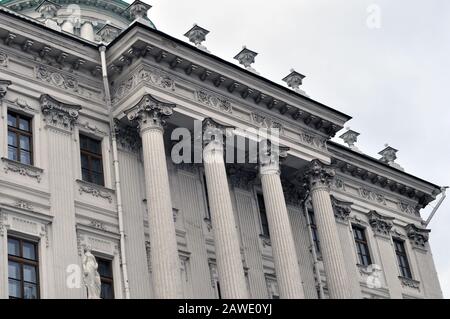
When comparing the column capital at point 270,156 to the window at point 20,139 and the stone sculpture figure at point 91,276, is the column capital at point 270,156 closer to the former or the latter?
the stone sculpture figure at point 91,276

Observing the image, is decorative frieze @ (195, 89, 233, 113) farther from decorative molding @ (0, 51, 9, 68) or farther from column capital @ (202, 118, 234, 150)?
decorative molding @ (0, 51, 9, 68)

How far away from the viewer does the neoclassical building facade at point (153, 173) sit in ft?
71.5

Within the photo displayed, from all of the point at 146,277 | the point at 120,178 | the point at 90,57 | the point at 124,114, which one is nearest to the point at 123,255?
the point at 146,277

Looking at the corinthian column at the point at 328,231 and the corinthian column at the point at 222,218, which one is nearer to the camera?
the corinthian column at the point at 222,218

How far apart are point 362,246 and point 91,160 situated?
1158 centimetres

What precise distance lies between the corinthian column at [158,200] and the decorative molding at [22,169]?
2775 mm

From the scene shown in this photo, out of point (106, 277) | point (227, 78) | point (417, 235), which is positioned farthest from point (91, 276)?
point (417, 235)

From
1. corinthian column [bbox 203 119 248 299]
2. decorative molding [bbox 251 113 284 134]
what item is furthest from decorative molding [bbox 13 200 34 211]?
decorative molding [bbox 251 113 284 134]

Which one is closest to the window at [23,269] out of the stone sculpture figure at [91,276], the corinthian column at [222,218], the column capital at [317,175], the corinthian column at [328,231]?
the stone sculpture figure at [91,276]

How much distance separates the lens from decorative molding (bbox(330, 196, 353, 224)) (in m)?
30.7

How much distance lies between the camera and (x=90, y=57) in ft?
81.1

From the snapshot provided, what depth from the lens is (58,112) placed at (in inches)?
934

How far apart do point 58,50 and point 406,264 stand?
1605 cm
